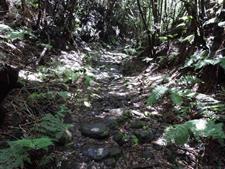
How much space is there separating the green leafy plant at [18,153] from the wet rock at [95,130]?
1269 millimetres

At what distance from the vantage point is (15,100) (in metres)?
5.02

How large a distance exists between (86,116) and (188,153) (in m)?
2.08

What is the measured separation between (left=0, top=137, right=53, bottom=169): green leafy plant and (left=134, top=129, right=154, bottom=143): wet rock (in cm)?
161

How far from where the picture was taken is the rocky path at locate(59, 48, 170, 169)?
4.08 metres

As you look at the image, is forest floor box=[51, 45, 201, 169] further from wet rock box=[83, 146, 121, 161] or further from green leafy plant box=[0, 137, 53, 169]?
green leafy plant box=[0, 137, 53, 169]

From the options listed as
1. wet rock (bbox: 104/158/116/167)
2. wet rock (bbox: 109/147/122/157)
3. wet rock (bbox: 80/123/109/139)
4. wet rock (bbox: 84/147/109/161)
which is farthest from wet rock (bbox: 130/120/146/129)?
wet rock (bbox: 104/158/116/167)

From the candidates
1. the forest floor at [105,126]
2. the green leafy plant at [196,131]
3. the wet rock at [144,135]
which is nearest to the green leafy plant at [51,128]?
the forest floor at [105,126]

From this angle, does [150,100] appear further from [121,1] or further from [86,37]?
[121,1]

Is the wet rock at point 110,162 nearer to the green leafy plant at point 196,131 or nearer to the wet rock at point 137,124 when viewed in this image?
the green leafy plant at point 196,131

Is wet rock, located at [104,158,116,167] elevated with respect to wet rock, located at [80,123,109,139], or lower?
lower

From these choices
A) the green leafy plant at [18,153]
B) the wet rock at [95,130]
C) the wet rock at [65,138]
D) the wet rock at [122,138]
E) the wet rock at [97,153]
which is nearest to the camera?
the green leafy plant at [18,153]

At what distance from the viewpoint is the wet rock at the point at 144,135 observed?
4633 millimetres

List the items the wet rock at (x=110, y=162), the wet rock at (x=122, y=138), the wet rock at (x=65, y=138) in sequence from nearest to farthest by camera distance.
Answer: the wet rock at (x=110, y=162) < the wet rock at (x=65, y=138) < the wet rock at (x=122, y=138)

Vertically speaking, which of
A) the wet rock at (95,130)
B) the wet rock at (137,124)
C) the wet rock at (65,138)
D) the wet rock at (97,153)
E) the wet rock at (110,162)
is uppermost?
the wet rock at (137,124)
